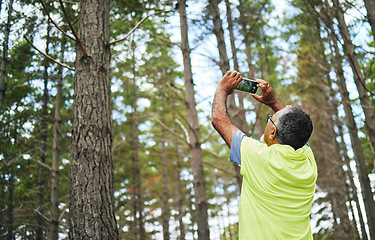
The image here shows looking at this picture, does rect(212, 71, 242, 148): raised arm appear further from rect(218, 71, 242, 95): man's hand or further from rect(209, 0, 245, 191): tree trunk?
rect(209, 0, 245, 191): tree trunk

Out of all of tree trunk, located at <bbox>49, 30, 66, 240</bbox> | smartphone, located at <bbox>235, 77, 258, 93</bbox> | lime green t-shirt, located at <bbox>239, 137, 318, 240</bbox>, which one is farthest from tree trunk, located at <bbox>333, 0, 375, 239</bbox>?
tree trunk, located at <bbox>49, 30, 66, 240</bbox>

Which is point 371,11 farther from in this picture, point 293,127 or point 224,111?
point 224,111

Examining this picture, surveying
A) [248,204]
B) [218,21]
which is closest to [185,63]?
[218,21]

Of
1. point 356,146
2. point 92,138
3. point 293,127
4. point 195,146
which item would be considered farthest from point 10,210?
point 293,127

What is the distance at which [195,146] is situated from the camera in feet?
23.7

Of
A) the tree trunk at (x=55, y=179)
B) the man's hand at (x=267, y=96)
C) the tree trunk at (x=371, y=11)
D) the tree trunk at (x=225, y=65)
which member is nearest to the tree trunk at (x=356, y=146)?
the tree trunk at (x=371, y=11)

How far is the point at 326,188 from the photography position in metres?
18.0

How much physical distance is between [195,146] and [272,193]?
5251 millimetres

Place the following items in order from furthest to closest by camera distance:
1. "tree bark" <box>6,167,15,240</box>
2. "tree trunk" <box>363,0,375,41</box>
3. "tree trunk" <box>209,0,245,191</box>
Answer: "tree bark" <box>6,167,15,240</box>, "tree trunk" <box>209,0,245,191</box>, "tree trunk" <box>363,0,375,41</box>

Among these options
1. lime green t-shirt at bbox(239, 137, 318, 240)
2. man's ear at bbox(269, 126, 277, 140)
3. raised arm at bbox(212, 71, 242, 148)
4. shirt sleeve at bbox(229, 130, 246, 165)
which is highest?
raised arm at bbox(212, 71, 242, 148)

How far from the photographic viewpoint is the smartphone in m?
2.40

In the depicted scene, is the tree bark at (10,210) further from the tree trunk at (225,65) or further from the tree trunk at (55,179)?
the tree trunk at (225,65)

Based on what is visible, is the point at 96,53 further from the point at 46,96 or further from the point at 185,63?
the point at 46,96

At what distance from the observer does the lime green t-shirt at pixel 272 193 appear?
1982 millimetres
